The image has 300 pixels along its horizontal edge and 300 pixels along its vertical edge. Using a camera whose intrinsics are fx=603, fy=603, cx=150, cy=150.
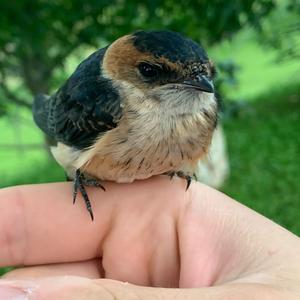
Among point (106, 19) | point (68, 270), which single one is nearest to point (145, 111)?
point (68, 270)

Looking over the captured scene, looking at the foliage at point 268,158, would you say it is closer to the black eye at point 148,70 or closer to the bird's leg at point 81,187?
the bird's leg at point 81,187

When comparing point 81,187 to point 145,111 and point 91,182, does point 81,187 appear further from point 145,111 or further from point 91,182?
point 145,111

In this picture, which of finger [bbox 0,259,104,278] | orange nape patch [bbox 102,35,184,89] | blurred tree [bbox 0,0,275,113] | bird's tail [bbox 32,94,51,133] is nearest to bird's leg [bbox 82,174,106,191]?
finger [bbox 0,259,104,278]

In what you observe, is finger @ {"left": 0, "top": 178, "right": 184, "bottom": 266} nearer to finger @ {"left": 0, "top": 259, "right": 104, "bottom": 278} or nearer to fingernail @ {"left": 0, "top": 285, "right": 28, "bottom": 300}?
finger @ {"left": 0, "top": 259, "right": 104, "bottom": 278}

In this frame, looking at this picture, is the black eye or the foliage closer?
the black eye

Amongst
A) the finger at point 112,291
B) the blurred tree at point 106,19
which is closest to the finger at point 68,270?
the finger at point 112,291
